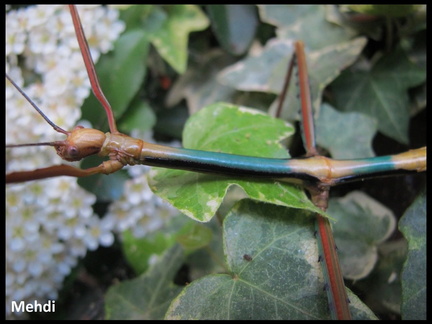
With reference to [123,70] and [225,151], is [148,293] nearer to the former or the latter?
[225,151]

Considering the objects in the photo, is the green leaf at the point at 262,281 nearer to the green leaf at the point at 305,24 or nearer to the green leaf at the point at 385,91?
the green leaf at the point at 385,91

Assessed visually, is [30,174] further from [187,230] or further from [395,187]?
[395,187]

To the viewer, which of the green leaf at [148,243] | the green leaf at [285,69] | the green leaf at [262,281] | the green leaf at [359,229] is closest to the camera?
the green leaf at [262,281]

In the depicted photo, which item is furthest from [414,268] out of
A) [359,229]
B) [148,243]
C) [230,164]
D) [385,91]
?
[148,243]

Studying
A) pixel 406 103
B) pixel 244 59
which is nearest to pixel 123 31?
pixel 244 59

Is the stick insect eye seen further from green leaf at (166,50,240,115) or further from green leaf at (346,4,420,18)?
green leaf at (346,4,420,18)

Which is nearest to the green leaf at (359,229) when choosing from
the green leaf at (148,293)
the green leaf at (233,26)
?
the green leaf at (148,293)
